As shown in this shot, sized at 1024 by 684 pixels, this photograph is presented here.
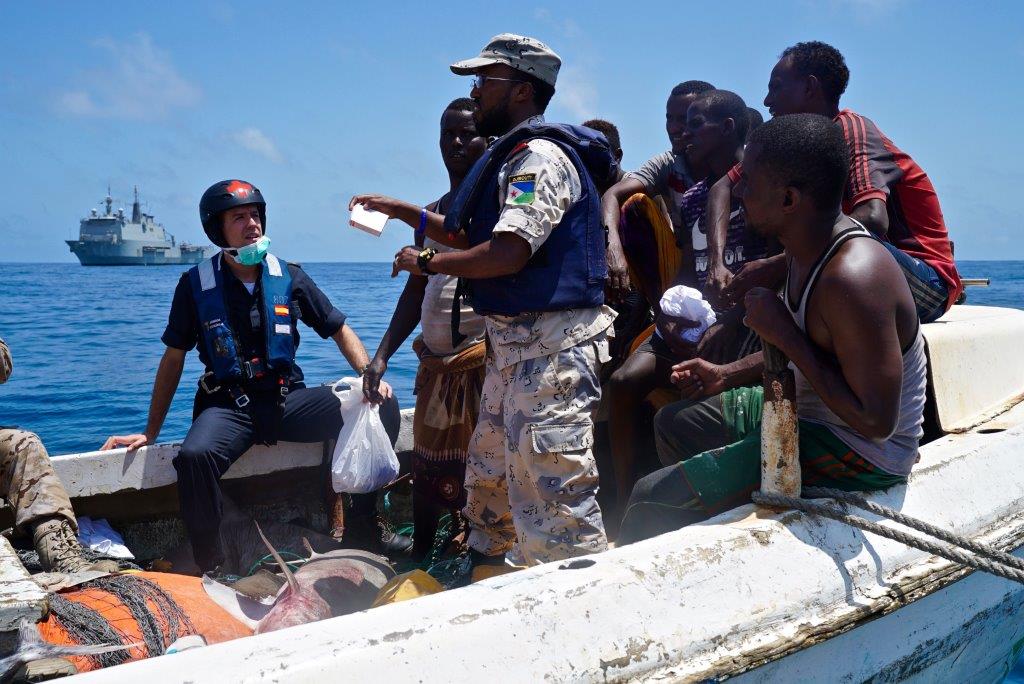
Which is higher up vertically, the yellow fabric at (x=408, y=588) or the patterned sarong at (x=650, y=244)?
the patterned sarong at (x=650, y=244)

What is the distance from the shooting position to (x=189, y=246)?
8212 cm

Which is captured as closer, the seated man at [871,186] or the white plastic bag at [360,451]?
the seated man at [871,186]

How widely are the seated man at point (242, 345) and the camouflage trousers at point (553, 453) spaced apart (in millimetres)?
1265

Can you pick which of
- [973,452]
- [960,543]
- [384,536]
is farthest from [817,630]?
[384,536]

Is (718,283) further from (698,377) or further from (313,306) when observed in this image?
(313,306)

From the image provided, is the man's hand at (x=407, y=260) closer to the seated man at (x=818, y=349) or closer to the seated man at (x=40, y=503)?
the seated man at (x=818, y=349)

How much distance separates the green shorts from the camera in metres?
2.62

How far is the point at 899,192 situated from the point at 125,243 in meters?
79.8

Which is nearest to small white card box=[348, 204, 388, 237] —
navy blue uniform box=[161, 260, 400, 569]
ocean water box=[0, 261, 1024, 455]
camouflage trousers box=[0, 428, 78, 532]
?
navy blue uniform box=[161, 260, 400, 569]

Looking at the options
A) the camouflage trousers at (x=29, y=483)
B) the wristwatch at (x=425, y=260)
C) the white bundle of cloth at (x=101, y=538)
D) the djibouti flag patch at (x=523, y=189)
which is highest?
the djibouti flag patch at (x=523, y=189)

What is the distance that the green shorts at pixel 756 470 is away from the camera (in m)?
2.62

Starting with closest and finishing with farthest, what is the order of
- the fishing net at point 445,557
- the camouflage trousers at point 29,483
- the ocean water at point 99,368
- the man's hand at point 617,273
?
the camouflage trousers at point 29,483 < the man's hand at point 617,273 < the fishing net at point 445,557 < the ocean water at point 99,368

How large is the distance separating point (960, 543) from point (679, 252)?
6.10 ft

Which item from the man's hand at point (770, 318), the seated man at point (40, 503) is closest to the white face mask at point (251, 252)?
the seated man at point (40, 503)
